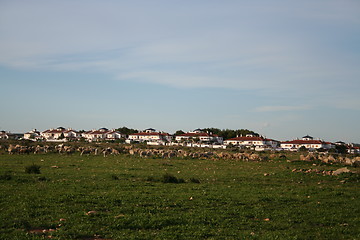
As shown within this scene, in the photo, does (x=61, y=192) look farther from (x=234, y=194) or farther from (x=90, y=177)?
(x=234, y=194)

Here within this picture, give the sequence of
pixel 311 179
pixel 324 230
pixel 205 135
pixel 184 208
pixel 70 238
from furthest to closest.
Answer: pixel 205 135
pixel 311 179
pixel 184 208
pixel 324 230
pixel 70 238

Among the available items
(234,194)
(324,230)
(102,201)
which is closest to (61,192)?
(102,201)

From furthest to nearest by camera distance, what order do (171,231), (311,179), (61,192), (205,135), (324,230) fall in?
(205,135) < (311,179) < (61,192) < (324,230) < (171,231)

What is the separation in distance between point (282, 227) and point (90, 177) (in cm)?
1590

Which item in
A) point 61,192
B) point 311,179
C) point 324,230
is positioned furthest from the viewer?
point 311,179

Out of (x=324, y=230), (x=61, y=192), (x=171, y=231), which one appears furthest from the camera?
(x=61, y=192)

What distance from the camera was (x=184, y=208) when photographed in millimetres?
15727

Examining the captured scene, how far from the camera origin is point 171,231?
1211 centimetres

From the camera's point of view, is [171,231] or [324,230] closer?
[171,231]

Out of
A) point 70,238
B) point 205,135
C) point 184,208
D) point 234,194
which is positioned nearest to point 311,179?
point 234,194

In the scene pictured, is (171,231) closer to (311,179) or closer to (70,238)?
(70,238)

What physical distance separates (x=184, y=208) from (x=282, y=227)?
172 inches

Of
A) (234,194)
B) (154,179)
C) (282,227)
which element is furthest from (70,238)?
(154,179)

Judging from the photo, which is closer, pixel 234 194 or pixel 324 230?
pixel 324 230
